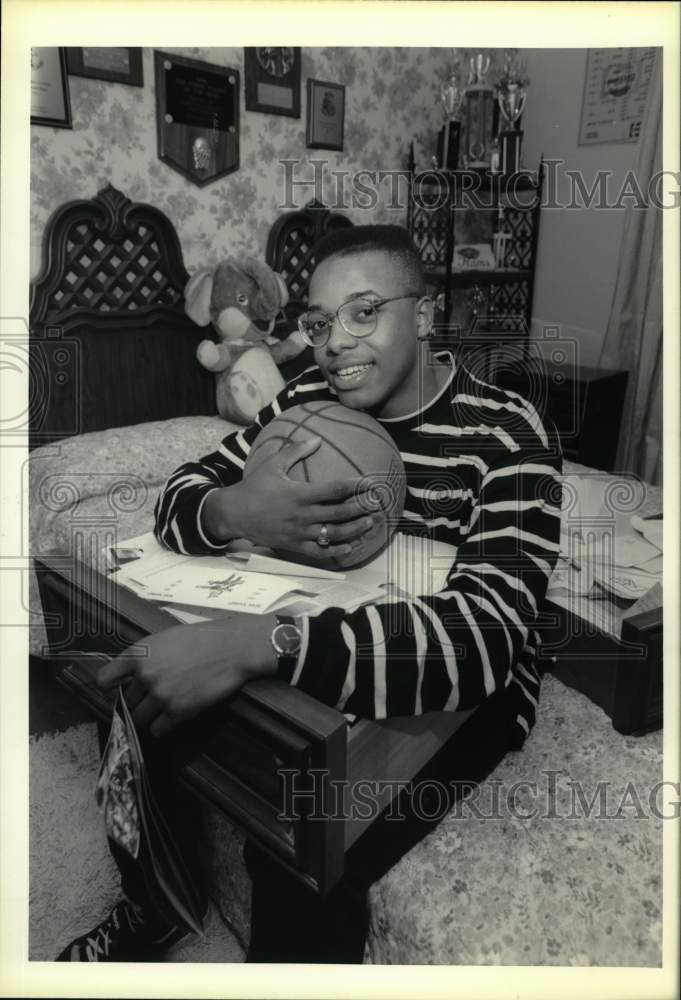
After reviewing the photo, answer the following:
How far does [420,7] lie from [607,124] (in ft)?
1.13

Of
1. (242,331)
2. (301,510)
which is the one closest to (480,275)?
(242,331)

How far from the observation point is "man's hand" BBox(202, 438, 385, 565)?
0.72m

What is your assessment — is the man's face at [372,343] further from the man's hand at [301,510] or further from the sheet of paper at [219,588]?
the sheet of paper at [219,588]

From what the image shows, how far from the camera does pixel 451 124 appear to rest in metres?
1.23

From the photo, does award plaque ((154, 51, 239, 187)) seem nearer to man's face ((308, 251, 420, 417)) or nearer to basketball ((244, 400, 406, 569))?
man's face ((308, 251, 420, 417))

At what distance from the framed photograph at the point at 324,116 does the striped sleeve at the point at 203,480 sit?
375 millimetres

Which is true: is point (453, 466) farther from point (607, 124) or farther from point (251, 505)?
point (607, 124)

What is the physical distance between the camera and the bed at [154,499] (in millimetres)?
629

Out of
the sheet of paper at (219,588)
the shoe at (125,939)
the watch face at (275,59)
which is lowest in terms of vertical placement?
the shoe at (125,939)

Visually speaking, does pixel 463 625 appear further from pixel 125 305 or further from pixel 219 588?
pixel 125 305

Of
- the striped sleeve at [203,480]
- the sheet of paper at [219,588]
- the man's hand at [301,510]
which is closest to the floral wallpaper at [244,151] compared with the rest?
the striped sleeve at [203,480]

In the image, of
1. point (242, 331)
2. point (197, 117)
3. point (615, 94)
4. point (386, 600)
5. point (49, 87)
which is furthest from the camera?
point (242, 331)

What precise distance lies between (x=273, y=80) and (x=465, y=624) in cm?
86

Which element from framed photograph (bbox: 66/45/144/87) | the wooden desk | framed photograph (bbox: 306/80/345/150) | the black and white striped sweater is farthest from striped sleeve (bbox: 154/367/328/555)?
framed photograph (bbox: 66/45/144/87)
